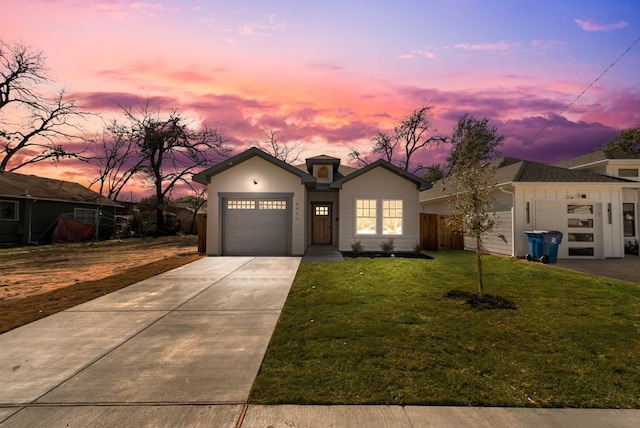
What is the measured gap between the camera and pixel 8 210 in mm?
19828

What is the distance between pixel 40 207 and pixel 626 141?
166 ft

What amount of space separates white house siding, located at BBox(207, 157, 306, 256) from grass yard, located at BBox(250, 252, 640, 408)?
21.1 feet

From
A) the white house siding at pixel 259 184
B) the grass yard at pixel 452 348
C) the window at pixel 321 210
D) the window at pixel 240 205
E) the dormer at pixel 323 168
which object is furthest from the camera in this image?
the window at pixel 321 210

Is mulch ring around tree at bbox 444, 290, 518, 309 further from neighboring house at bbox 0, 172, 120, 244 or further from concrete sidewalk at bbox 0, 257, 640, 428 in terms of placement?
neighboring house at bbox 0, 172, 120, 244

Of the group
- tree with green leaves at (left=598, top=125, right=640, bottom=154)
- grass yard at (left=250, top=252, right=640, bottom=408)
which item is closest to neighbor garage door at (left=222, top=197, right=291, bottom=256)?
grass yard at (left=250, top=252, right=640, bottom=408)

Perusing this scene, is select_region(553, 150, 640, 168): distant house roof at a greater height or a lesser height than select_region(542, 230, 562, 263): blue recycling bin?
greater

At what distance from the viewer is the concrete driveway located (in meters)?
2.83

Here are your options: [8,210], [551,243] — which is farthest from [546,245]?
[8,210]

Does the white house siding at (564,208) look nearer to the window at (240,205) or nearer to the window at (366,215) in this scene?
the window at (366,215)

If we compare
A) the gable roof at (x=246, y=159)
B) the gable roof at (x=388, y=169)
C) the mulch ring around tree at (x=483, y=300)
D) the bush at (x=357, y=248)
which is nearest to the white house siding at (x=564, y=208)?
the gable roof at (x=388, y=169)

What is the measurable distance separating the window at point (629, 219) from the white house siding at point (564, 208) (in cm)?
219

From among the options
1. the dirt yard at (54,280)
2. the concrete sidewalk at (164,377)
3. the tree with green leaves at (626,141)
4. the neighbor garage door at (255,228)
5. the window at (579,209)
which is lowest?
the concrete sidewalk at (164,377)

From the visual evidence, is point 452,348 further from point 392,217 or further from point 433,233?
point 433,233

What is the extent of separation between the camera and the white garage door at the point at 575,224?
1298 cm
